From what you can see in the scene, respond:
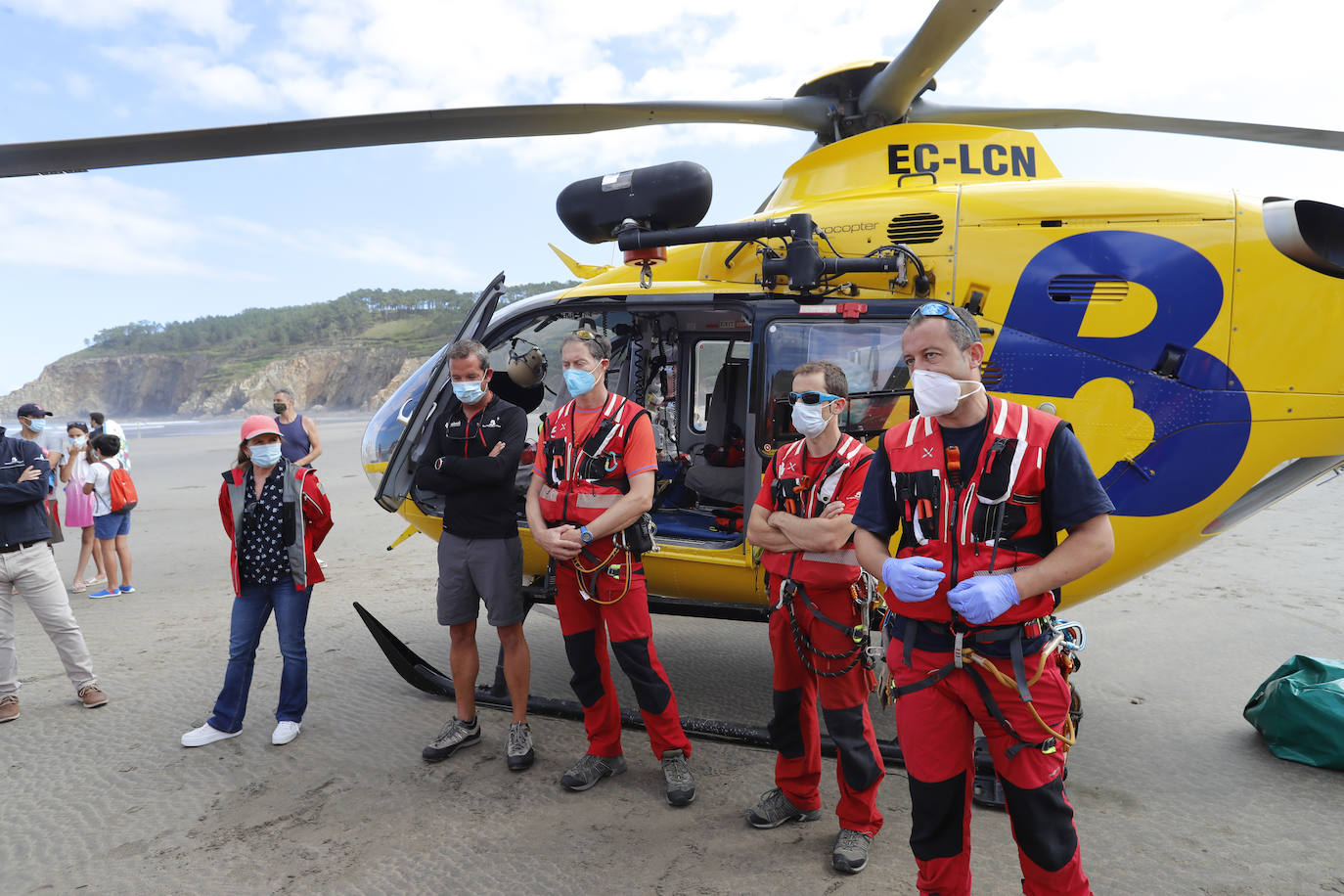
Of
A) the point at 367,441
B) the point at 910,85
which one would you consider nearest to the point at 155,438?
the point at 367,441

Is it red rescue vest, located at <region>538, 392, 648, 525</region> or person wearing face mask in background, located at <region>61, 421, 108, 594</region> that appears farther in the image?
person wearing face mask in background, located at <region>61, 421, 108, 594</region>

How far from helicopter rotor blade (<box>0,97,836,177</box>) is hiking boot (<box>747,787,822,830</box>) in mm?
3381

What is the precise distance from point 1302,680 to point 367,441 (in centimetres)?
519

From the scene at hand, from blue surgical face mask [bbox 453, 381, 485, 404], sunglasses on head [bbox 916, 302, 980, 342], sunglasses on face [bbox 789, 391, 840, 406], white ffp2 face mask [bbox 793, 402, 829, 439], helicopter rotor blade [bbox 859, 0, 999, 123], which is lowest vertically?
white ffp2 face mask [bbox 793, 402, 829, 439]

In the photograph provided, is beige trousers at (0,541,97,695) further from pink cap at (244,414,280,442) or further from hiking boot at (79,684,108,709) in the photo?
pink cap at (244,414,280,442)

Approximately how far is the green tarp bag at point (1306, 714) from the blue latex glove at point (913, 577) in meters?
2.96

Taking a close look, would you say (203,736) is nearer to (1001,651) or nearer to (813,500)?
(813,500)

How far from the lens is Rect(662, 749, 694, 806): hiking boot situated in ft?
10.6

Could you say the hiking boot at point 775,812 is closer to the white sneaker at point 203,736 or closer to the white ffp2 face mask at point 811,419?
the white ffp2 face mask at point 811,419

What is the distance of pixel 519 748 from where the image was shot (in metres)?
3.62

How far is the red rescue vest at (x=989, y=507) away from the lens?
6.36 ft

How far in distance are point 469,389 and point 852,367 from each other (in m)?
1.87

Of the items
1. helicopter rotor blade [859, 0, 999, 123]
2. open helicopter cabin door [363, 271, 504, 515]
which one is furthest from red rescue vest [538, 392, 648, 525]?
helicopter rotor blade [859, 0, 999, 123]

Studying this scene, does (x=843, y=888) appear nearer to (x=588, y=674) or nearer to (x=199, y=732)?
(x=588, y=674)
